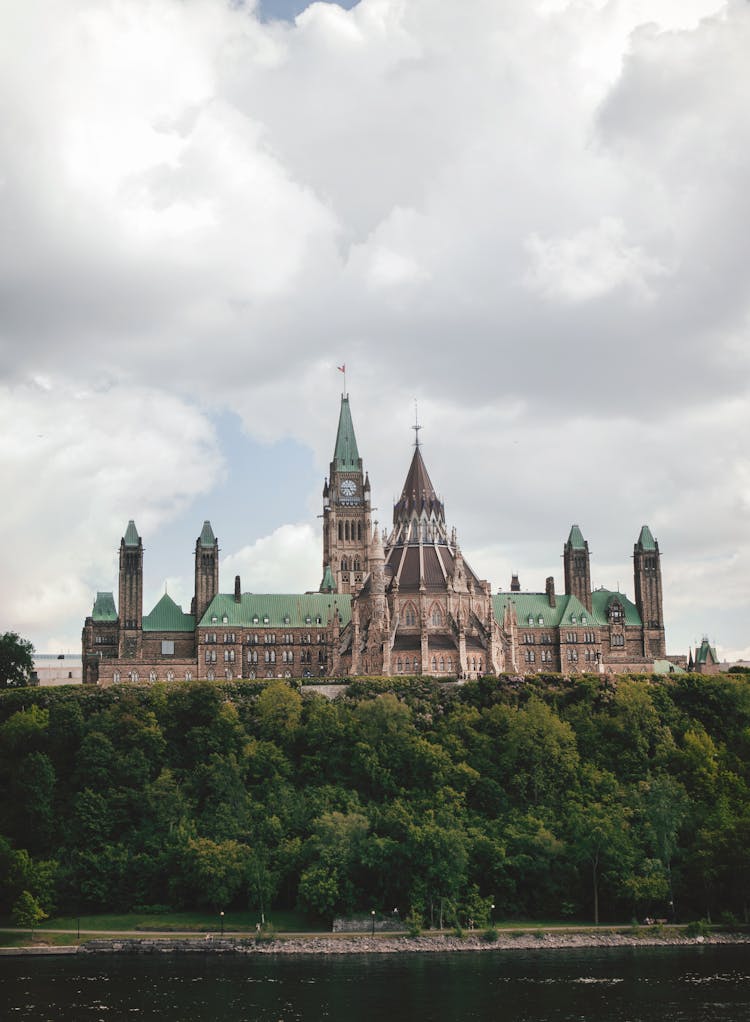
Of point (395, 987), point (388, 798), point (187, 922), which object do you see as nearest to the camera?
point (395, 987)

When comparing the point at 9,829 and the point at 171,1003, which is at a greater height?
the point at 9,829

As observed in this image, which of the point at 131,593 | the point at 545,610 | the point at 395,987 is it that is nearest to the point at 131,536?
the point at 131,593

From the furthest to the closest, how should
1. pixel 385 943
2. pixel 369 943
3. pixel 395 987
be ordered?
pixel 385 943 → pixel 369 943 → pixel 395 987

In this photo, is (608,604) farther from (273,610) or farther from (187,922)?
(187,922)

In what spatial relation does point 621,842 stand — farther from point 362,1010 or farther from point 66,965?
point 66,965

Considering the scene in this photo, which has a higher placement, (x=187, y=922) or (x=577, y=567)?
(x=577, y=567)

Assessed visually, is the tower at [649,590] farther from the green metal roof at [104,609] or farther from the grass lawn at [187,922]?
the grass lawn at [187,922]

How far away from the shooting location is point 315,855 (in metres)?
112

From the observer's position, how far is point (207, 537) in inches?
6890

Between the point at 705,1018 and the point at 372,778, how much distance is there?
4929cm

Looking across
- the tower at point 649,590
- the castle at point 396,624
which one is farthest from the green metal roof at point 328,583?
the tower at point 649,590

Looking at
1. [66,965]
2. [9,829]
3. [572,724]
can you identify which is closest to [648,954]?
[572,724]

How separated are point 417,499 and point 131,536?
1493 inches

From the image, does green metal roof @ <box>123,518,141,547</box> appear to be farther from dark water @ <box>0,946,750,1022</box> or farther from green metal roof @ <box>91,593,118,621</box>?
dark water @ <box>0,946,750,1022</box>
